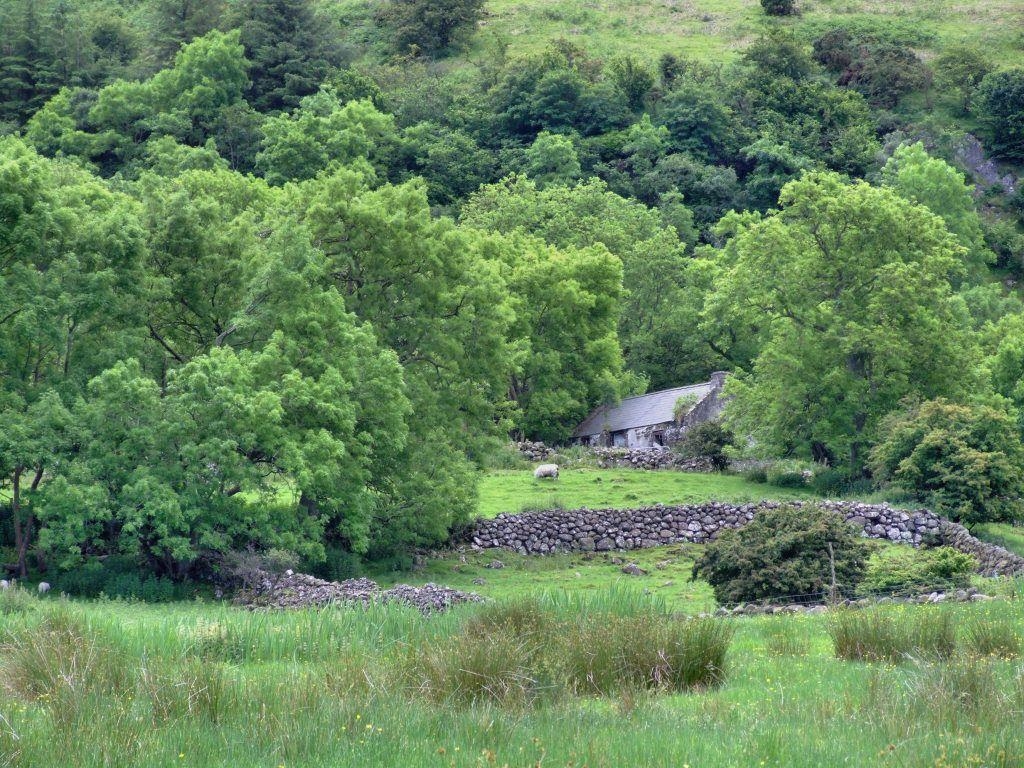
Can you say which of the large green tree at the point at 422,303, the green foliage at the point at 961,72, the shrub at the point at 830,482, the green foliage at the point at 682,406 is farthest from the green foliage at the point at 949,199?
the large green tree at the point at 422,303

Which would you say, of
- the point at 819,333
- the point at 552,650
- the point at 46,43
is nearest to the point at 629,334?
the point at 819,333

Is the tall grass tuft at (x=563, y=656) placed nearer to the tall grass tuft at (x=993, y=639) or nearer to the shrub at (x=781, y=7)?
the tall grass tuft at (x=993, y=639)

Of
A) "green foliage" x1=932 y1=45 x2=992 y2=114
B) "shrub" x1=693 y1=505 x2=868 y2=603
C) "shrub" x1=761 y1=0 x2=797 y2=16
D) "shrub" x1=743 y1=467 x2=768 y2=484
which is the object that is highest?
"shrub" x1=761 y1=0 x2=797 y2=16

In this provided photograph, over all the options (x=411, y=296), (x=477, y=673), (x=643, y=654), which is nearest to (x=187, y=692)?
(x=477, y=673)

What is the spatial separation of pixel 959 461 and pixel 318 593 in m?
21.2

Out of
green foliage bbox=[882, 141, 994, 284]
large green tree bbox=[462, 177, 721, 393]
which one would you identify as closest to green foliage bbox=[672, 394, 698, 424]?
large green tree bbox=[462, 177, 721, 393]

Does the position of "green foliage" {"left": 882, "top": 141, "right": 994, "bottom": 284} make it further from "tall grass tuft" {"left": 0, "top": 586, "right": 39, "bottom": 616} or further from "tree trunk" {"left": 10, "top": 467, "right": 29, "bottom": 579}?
"tall grass tuft" {"left": 0, "top": 586, "right": 39, "bottom": 616}

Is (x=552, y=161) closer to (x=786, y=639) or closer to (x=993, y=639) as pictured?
(x=786, y=639)

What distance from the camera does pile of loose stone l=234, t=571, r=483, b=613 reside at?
78.6ft

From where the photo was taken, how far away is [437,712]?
41.1 feet

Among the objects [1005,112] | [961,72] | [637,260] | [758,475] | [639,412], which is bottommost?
[639,412]

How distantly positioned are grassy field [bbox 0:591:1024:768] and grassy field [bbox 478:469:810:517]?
2582 cm

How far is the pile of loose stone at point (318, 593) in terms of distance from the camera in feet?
78.6

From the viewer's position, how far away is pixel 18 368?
101 feet
